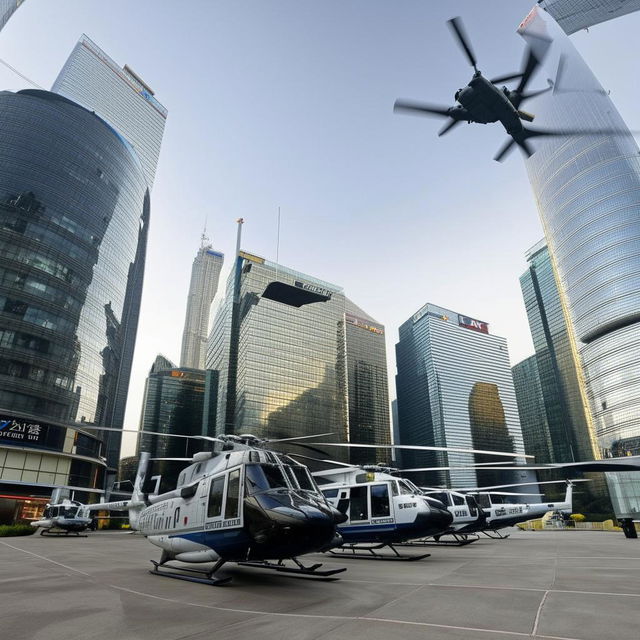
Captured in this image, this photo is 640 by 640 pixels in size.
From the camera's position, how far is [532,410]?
16162 centimetres

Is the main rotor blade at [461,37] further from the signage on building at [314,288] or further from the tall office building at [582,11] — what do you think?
the tall office building at [582,11]

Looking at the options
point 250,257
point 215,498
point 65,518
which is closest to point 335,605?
point 215,498

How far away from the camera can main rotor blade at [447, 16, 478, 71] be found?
13070mm

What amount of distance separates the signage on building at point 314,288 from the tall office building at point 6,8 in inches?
3231

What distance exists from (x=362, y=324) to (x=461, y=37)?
140571 mm

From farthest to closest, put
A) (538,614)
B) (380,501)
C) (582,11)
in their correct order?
1. (582,11)
2. (380,501)
3. (538,614)

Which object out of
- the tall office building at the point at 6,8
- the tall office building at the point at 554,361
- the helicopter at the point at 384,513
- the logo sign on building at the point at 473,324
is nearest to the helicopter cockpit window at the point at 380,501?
the helicopter at the point at 384,513

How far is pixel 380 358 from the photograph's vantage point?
15150 centimetres

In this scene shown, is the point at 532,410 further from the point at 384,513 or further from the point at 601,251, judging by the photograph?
the point at 384,513

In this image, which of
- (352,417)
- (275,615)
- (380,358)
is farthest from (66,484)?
(380,358)

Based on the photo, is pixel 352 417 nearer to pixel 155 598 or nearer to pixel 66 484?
pixel 66 484

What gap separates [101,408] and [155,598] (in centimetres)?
7559

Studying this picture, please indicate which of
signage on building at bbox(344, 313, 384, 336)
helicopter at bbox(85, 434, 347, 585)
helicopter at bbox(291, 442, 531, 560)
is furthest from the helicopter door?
signage on building at bbox(344, 313, 384, 336)

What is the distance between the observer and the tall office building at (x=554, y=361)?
125438mm
